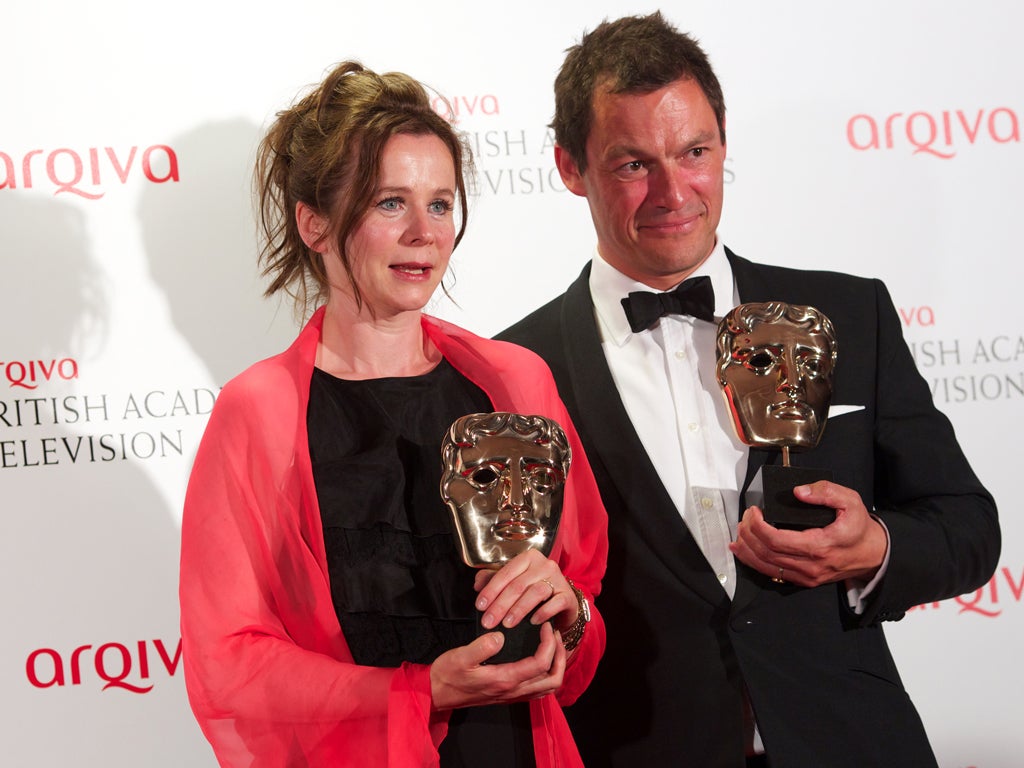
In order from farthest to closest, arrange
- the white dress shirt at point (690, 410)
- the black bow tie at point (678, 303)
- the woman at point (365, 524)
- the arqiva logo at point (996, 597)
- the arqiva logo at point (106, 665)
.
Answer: the arqiva logo at point (996, 597) → the arqiva logo at point (106, 665) → the black bow tie at point (678, 303) → the white dress shirt at point (690, 410) → the woman at point (365, 524)

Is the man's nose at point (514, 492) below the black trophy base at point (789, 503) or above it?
above

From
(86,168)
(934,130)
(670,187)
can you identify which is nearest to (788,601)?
(670,187)

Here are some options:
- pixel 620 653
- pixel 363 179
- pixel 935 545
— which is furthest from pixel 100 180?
pixel 935 545

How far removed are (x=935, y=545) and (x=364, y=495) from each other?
1.04 m

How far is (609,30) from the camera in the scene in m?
2.41

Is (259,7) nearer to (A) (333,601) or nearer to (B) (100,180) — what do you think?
(B) (100,180)

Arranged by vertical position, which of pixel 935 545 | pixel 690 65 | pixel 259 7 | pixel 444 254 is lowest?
pixel 935 545

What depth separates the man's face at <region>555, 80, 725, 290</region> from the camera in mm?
2283

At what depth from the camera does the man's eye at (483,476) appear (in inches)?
71.0

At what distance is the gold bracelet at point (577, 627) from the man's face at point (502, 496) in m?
0.13

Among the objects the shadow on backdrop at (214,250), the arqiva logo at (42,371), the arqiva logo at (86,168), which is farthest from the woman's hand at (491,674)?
the arqiva logo at (86,168)

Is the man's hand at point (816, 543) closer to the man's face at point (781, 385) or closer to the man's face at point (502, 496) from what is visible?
the man's face at point (781, 385)

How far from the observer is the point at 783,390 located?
1970 mm

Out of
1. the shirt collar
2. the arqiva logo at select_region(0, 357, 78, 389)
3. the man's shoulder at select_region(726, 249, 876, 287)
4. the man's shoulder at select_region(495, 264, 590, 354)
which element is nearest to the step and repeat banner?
the arqiva logo at select_region(0, 357, 78, 389)
